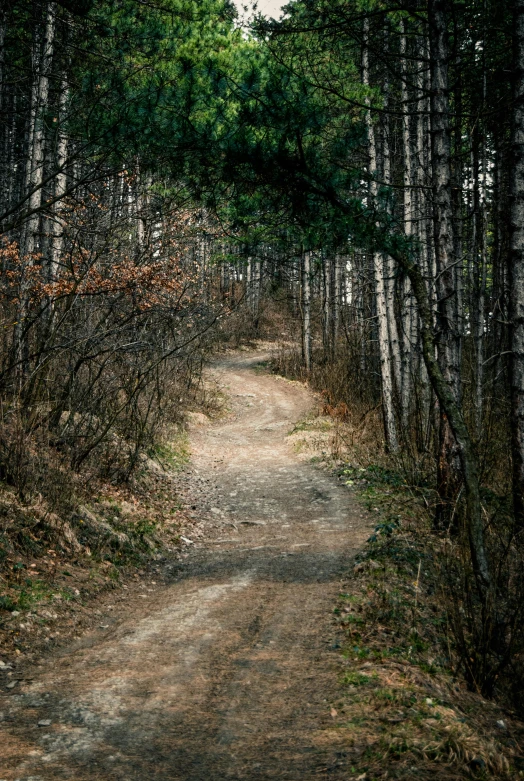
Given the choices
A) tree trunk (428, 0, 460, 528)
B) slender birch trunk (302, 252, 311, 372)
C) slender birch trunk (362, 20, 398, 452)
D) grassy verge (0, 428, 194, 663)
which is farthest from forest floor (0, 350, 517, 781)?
slender birch trunk (302, 252, 311, 372)

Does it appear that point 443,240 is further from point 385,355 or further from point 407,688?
point 385,355

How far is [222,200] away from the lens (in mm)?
6617

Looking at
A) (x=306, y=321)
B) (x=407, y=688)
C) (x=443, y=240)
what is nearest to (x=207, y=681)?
(x=407, y=688)

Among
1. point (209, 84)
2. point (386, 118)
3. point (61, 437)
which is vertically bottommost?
point (61, 437)

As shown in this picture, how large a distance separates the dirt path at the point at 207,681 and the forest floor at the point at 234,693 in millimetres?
12

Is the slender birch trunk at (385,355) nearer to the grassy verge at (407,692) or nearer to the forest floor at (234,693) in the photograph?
the forest floor at (234,693)

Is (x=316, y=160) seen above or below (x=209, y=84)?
below

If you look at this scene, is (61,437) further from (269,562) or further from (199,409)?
(199,409)

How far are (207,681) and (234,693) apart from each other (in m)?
0.28

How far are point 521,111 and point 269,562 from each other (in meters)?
6.14

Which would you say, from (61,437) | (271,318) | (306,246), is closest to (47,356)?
(61,437)

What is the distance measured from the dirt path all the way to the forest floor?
1 centimetres

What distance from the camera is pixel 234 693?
4285 mm

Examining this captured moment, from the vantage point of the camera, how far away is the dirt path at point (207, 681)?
344 cm
